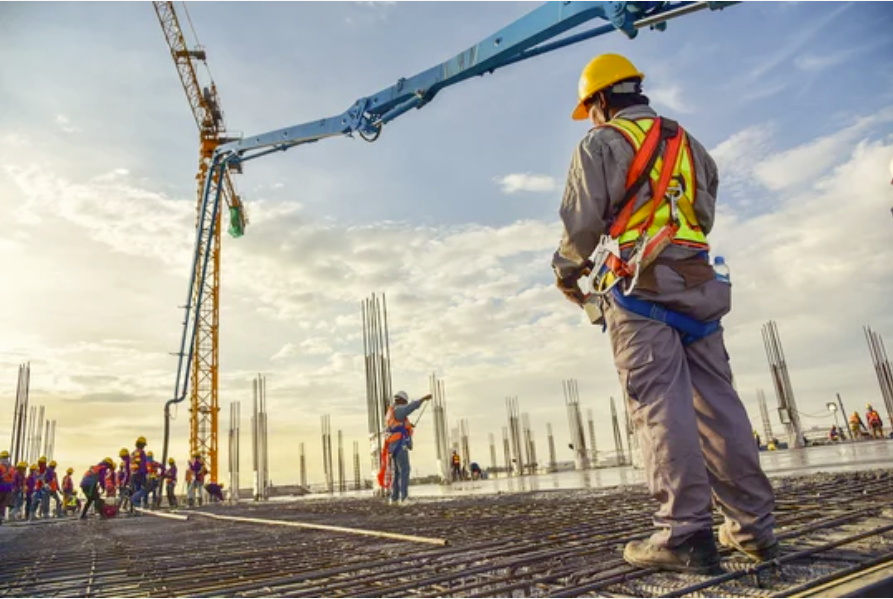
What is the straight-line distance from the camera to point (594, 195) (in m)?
2.12

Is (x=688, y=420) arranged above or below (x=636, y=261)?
below

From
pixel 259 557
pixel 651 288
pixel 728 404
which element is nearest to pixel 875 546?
pixel 728 404

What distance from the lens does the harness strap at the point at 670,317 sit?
2.07 meters

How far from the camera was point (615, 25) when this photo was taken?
278 inches

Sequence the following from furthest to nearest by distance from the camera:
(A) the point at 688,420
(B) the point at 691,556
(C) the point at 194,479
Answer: (C) the point at 194,479 → (A) the point at 688,420 → (B) the point at 691,556

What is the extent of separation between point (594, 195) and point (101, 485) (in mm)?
17427

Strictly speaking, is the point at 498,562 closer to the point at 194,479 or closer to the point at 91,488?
the point at 91,488

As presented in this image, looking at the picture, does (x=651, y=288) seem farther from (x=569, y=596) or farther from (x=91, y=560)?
(x=91, y=560)

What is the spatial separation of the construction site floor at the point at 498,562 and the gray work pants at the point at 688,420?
16 centimetres

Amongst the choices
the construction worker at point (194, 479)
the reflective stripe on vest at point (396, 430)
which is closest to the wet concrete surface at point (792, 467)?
the reflective stripe on vest at point (396, 430)

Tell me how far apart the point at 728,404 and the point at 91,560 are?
10.9ft


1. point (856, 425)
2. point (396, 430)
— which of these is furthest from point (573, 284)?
point (856, 425)

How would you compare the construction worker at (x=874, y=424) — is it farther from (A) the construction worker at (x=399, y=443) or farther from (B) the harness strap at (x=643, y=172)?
(B) the harness strap at (x=643, y=172)

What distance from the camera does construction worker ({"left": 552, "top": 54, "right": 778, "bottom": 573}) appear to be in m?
1.93
